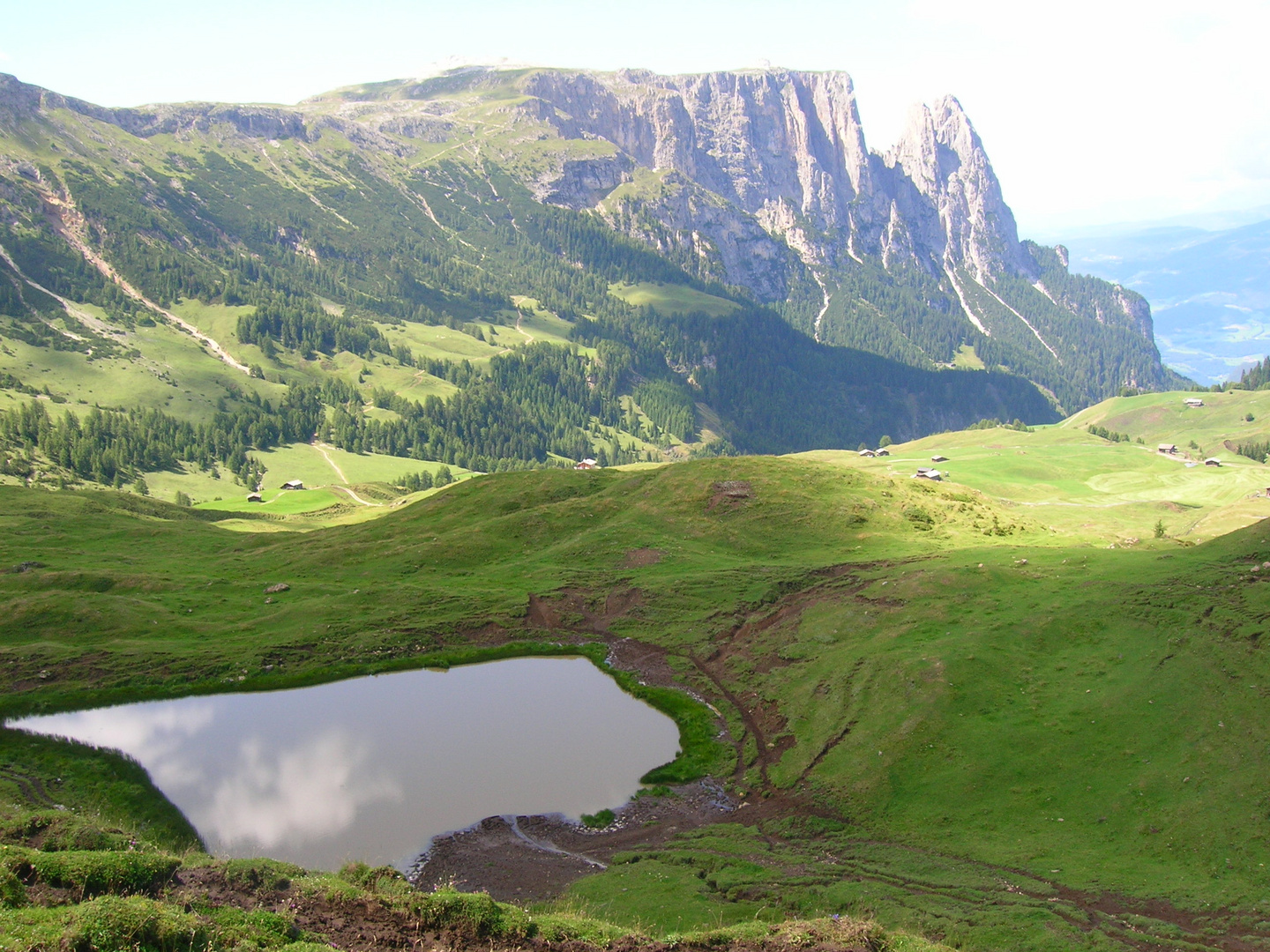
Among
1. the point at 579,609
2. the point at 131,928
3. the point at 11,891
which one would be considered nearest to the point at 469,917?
the point at 131,928

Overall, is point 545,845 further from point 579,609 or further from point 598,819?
point 579,609

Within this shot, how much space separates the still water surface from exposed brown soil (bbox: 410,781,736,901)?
1.47 metres

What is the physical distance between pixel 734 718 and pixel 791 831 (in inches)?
614

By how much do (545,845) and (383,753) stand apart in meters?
16.0

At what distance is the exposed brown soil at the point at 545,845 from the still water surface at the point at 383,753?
147 cm

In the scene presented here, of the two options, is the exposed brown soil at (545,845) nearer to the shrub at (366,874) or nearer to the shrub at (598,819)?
the shrub at (598,819)

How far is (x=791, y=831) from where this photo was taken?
Result: 48.6 meters

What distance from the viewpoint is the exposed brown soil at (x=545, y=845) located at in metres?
43.4

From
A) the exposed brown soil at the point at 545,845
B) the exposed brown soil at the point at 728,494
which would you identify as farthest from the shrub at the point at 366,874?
the exposed brown soil at the point at 728,494

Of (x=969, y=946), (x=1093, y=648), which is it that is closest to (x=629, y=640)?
(x=1093, y=648)

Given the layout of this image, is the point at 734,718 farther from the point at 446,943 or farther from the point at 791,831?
the point at 446,943

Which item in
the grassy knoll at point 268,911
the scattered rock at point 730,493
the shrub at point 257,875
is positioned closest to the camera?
the grassy knoll at point 268,911

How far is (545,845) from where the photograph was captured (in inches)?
1870

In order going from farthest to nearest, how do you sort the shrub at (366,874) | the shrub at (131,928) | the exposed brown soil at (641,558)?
the exposed brown soil at (641,558) → the shrub at (366,874) → the shrub at (131,928)
